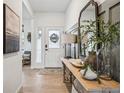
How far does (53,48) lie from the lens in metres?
9.57

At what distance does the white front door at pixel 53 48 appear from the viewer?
953 centimetres

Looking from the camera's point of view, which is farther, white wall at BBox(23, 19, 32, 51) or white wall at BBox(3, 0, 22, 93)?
white wall at BBox(23, 19, 32, 51)

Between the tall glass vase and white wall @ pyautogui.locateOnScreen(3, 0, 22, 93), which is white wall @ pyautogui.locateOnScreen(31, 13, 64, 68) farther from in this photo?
the tall glass vase

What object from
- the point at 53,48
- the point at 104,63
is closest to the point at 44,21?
the point at 53,48

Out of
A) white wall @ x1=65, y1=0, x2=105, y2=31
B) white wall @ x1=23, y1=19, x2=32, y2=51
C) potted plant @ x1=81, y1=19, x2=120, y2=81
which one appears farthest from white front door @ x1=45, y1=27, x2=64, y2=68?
potted plant @ x1=81, y1=19, x2=120, y2=81

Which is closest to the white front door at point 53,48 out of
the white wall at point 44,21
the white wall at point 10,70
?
the white wall at point 44,21

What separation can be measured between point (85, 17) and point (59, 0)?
9.30ft

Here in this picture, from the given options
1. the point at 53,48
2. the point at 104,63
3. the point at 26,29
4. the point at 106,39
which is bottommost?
the point at 104,63

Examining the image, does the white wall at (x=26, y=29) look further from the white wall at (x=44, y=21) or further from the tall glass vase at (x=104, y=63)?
the tall glass vase at (x=104, y=63)

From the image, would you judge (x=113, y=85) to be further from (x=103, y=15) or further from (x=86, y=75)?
(x=103, y=15)

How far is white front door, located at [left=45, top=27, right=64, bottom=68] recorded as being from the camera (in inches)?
375

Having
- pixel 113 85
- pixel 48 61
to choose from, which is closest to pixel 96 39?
pixel 113 85

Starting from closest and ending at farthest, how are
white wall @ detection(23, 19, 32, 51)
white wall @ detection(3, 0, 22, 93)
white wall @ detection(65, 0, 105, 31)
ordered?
white wall @ detection(3, 0, 22, 93) < white wall @ detection(65, 0, 105, 31) < white wall @ detection(23, 19, 32, 51)

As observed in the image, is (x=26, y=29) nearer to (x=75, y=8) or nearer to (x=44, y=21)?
(x=44, y=21)
